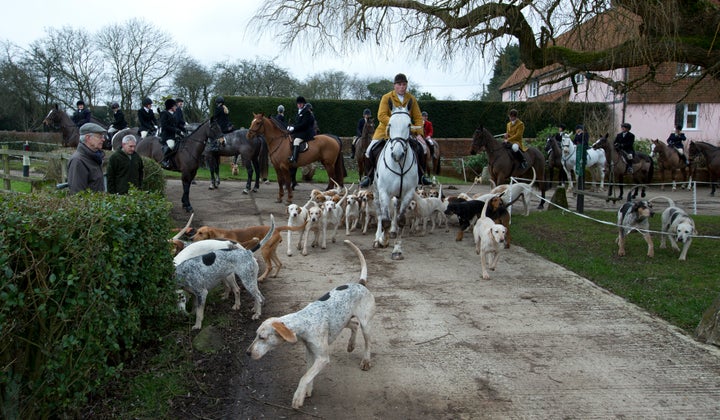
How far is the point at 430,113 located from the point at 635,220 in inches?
888

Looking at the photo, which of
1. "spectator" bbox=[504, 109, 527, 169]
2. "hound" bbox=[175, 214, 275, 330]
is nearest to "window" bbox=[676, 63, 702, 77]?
"spectator" bbox=[504, 109, 527, 169]

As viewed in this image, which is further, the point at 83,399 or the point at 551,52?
the point at 551,52

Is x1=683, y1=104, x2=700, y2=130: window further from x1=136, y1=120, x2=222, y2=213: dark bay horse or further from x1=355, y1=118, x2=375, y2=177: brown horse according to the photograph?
x1=136, y1=120, x2=222, y2=213: dark bay horse

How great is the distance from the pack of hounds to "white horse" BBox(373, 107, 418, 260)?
0.81 meters

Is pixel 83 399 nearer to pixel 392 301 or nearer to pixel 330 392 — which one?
pixel 330 392

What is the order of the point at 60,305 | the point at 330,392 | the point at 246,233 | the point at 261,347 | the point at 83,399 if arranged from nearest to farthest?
the point at 60,305 < the point at 83,399 < the point at 261,347 < the point at 330,392 < the point at 246,233

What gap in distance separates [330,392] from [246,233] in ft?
13.2

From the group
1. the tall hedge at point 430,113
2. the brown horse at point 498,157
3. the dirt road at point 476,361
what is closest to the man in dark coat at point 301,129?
the brown horse at point 498,157

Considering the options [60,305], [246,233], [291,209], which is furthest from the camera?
[291,209]

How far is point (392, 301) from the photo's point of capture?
21.4 ft

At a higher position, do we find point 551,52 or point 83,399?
point 551,52

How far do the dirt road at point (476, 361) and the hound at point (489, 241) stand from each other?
31cm

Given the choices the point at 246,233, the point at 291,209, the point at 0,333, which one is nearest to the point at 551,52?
the point at 291,209

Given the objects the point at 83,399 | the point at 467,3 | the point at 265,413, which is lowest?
the point at 265,413
